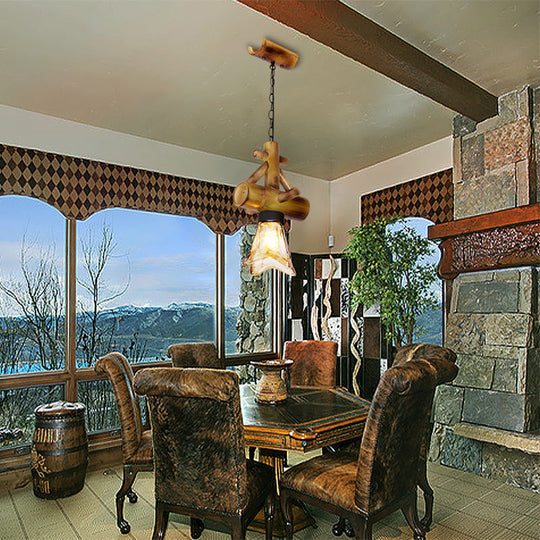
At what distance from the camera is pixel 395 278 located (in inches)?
166

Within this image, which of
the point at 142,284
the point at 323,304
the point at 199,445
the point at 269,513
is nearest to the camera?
the point at 199,445

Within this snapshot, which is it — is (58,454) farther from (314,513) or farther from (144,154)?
(144,154)

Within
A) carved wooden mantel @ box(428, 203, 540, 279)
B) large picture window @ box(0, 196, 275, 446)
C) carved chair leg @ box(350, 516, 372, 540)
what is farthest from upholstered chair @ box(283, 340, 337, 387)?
carved chair leg @ box(350, 516, 372, 540)

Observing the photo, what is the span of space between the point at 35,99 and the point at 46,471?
2.80m

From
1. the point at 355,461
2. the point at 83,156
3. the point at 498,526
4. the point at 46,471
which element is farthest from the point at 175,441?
the point at 83,156

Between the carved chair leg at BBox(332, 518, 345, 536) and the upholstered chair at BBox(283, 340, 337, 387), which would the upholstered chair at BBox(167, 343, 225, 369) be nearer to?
the upholstered chair at BBox(283, 340, 337, 387)

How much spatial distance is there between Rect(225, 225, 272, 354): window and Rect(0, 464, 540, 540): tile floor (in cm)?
188

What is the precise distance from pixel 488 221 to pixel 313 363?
1798 millimetres

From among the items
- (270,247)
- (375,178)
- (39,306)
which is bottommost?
(39,306)

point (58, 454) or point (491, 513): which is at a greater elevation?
point (58, 454)

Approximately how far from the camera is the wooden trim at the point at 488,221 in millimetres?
3148

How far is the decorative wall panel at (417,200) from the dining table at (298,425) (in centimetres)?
220

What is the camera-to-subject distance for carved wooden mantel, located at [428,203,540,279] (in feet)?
10.4

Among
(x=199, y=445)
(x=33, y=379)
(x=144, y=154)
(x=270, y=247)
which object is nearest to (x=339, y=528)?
(x=199, y=445)
